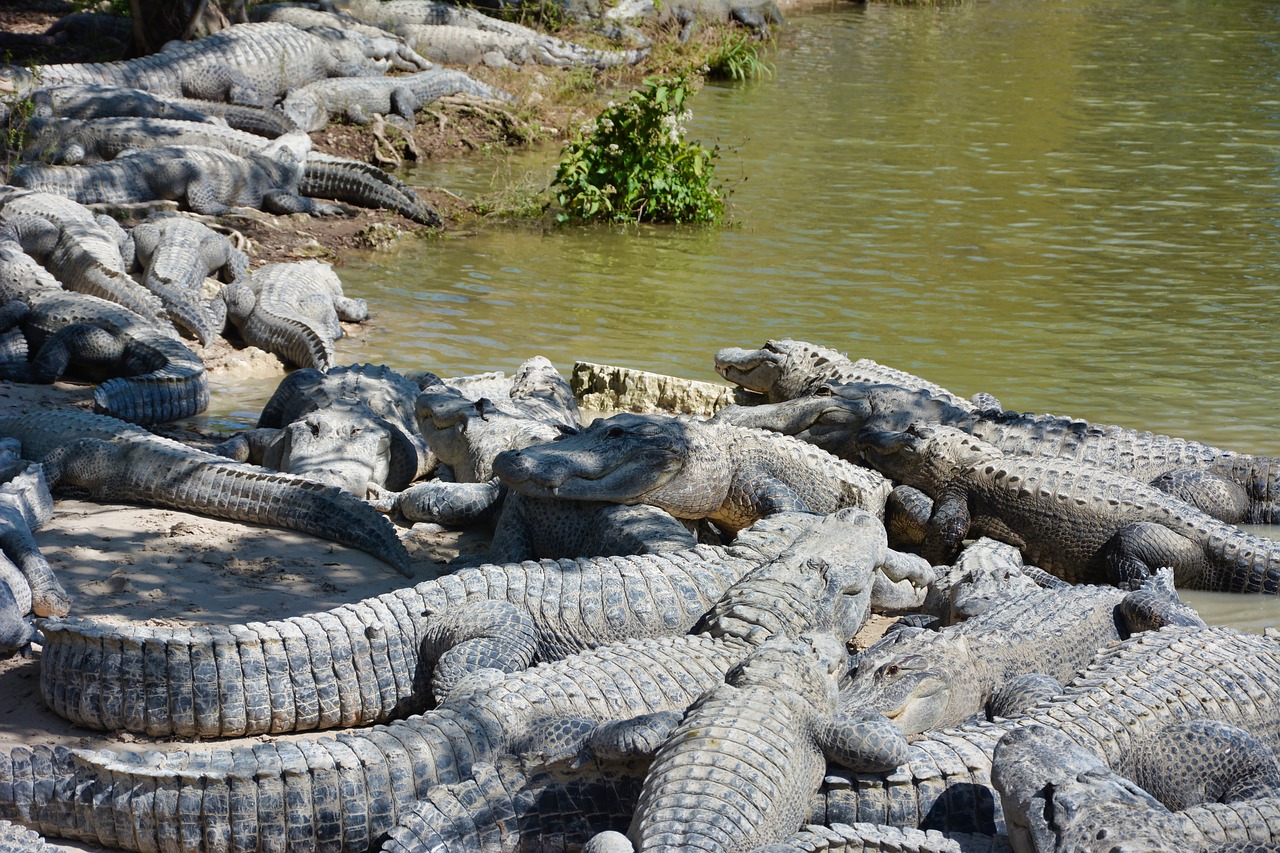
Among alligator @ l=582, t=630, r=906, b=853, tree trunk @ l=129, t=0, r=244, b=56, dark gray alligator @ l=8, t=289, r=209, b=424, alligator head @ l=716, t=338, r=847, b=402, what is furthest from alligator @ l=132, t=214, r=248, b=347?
tree trunk @ l=129, t=0, r=244, b=56

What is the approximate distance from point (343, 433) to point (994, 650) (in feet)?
11.1

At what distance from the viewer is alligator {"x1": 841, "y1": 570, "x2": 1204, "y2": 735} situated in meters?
4.01

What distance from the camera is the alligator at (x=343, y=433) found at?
6.09 m

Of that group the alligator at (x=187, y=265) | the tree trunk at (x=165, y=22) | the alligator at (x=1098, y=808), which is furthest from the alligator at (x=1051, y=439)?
the tree trunk at (x=165, y=22)

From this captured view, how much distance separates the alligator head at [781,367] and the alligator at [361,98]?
28.1 feet

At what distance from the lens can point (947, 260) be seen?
11227 millimetres

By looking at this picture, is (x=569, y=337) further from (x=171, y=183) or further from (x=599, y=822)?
(x=599, y=822)

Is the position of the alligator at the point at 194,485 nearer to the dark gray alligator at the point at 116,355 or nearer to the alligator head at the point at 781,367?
the dark gray alligator at the point at 116,355

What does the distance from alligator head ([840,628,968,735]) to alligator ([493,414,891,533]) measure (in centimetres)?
139

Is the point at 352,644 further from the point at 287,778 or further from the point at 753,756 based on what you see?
the point at 753,756

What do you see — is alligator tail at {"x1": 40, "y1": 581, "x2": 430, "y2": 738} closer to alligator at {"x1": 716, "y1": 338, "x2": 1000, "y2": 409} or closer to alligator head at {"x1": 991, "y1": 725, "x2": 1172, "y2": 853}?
alligator head at {"x1": 991, "y1": 725, "x2": 1172, "y2": 853}

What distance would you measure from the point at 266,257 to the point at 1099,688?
8.35 metres

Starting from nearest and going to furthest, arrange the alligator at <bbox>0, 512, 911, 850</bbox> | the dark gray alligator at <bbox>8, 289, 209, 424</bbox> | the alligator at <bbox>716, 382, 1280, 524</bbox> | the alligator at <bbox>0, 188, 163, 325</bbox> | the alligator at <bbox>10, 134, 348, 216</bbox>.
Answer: the alligator at <bbox>0, 512, 911, 850</bbox> < the alligator at <bbox>716, 382, 1280, 524</bbox> < the dark gray alligator at <bbox>8, 289, 209, 424</bbox> < the alligator at <bbox>0, 188, 163, 325</bbox> < the alligator at <bbox>10, 134, 348, 216</bbox>

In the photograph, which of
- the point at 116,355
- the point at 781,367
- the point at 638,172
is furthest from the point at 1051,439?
the point at 638,172
